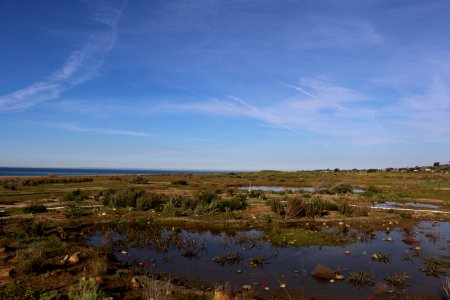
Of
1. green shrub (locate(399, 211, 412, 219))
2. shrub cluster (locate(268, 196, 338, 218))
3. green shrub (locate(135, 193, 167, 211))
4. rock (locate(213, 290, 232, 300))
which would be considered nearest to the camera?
rock (locate(213, 290, 232, 300))

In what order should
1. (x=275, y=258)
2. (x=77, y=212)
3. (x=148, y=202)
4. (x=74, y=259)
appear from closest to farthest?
(x=74, y=259), (x=275, y=258), (x=77, y=212), (x=148, y=202)

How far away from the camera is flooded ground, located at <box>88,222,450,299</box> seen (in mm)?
11727

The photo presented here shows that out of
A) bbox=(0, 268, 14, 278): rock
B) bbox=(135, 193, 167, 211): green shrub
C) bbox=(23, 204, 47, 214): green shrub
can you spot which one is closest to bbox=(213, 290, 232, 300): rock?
bbox=(0, 268, 14, 278): rock

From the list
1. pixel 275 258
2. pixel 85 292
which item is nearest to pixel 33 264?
pixel 85 292

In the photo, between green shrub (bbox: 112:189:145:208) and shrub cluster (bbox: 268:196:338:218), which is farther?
green shrub (bbox: 112:189:145:208)

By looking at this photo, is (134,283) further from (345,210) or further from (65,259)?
(345,210)

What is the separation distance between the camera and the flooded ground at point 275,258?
11.7m

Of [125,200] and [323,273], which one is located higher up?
[125,200]

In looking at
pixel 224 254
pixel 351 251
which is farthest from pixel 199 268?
pixel 351 251

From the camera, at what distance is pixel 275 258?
14875mm

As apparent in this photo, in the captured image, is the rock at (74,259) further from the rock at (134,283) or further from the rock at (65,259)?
the rock at (134,283)

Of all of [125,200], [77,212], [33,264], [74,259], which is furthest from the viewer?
[125,200]

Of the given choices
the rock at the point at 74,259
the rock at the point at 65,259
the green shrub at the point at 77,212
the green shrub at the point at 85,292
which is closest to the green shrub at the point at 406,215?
the green shrub at the point at 77,212

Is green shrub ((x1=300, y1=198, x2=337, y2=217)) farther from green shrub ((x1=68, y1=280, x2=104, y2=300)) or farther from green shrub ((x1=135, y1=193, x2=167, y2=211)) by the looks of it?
green shrub ((x1=68, y1=280, x2=104, y2=300))
